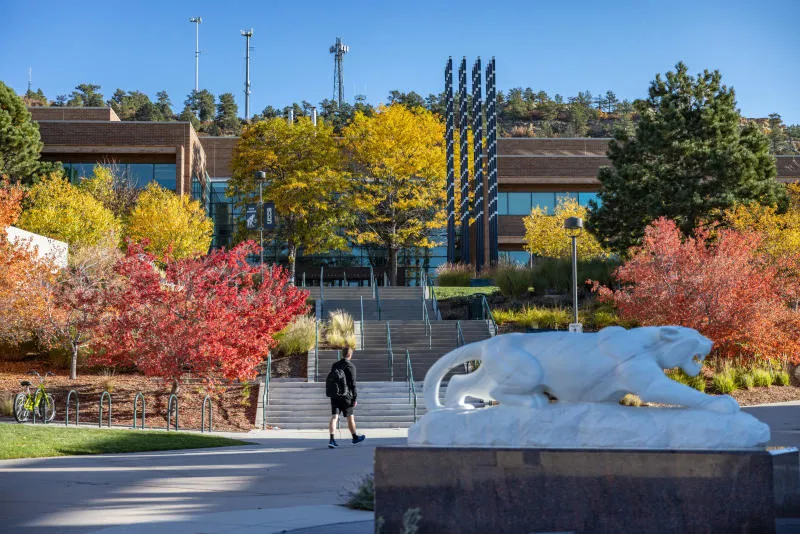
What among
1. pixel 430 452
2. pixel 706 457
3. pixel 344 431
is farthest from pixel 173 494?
pixel 344 431

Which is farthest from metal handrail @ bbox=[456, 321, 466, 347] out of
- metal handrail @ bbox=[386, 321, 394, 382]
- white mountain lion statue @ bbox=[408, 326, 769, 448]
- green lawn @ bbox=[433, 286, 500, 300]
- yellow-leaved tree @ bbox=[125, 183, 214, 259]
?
white mountain lion statue @ bbox=[408, 326, 769, 448]

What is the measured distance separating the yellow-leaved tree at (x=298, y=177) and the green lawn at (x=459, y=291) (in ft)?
39.8

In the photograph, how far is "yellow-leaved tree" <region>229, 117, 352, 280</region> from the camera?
150 ft

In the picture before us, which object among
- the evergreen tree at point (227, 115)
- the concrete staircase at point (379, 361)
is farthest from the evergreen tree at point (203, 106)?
the concrete staircase at point (379, 361)

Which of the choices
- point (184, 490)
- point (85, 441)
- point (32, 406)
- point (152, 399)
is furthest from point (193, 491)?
point (152, 399)

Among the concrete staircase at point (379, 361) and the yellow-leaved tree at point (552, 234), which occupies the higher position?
the yellow-leaved tree at point (552, 234)

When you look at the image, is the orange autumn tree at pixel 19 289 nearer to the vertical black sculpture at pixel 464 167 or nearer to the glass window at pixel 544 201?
the vertical black sculpture at pixel 464 167

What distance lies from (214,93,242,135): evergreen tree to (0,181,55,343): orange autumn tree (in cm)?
7447

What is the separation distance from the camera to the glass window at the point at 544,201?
194 ft

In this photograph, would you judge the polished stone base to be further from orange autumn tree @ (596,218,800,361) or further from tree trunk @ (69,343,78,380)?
tree trunk @ (69,343,78,380)

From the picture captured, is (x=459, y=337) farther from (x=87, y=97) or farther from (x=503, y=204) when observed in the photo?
(x=87, y=97)

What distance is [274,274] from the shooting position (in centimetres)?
2302

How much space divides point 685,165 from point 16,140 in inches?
1244

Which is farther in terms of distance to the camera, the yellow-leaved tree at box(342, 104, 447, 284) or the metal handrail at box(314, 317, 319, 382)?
the yellow-leaved tree at box(342, 104, 447, 284)
